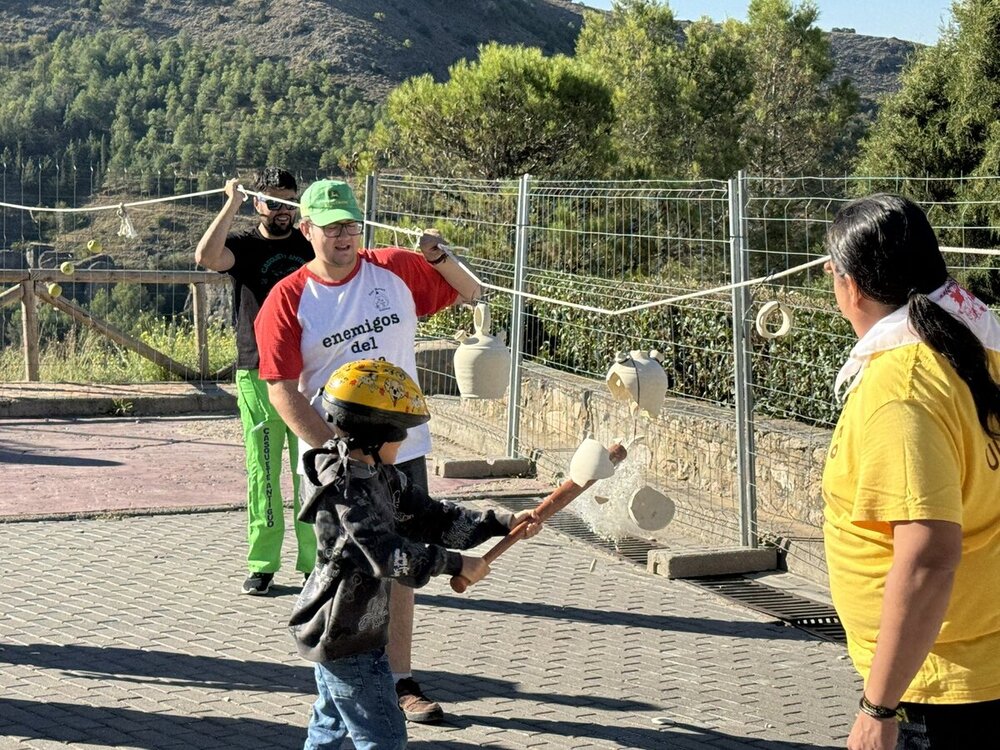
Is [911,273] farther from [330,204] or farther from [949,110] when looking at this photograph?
[949,110]

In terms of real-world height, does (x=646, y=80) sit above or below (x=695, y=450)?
above

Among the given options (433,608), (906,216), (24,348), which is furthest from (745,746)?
(24,348)

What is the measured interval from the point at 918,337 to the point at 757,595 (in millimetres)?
4659

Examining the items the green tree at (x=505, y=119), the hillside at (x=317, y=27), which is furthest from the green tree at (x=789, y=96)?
the green tree at (x=505, y=119)

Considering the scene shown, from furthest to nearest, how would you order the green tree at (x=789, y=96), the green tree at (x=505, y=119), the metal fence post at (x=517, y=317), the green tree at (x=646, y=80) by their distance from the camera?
the green tree at (x=789, y=96), the green tree at (x=646, y=80), the green tree at (x=505, y=119), the metal fence post at (x=517, y=317)

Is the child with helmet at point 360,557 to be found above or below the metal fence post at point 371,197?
below

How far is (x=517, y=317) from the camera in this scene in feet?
34.4

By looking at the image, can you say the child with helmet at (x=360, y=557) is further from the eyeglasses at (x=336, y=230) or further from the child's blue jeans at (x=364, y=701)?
the eyeglasses at (x=336, y=230)

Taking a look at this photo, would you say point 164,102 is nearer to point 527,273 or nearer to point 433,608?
point 527,273

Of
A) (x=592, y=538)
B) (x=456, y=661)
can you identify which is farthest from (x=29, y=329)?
(x=456, y=661)

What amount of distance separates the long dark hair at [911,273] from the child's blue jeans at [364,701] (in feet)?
5.74

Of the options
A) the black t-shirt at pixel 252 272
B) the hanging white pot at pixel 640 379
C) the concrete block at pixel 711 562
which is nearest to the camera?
the hanging white pot at pixel 640 379

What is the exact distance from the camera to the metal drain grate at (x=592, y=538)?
824cm

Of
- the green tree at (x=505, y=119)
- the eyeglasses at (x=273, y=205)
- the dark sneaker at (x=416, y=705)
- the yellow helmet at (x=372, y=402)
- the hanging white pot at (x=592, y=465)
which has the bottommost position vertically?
the dark sneaker at (x=416, y=705)
